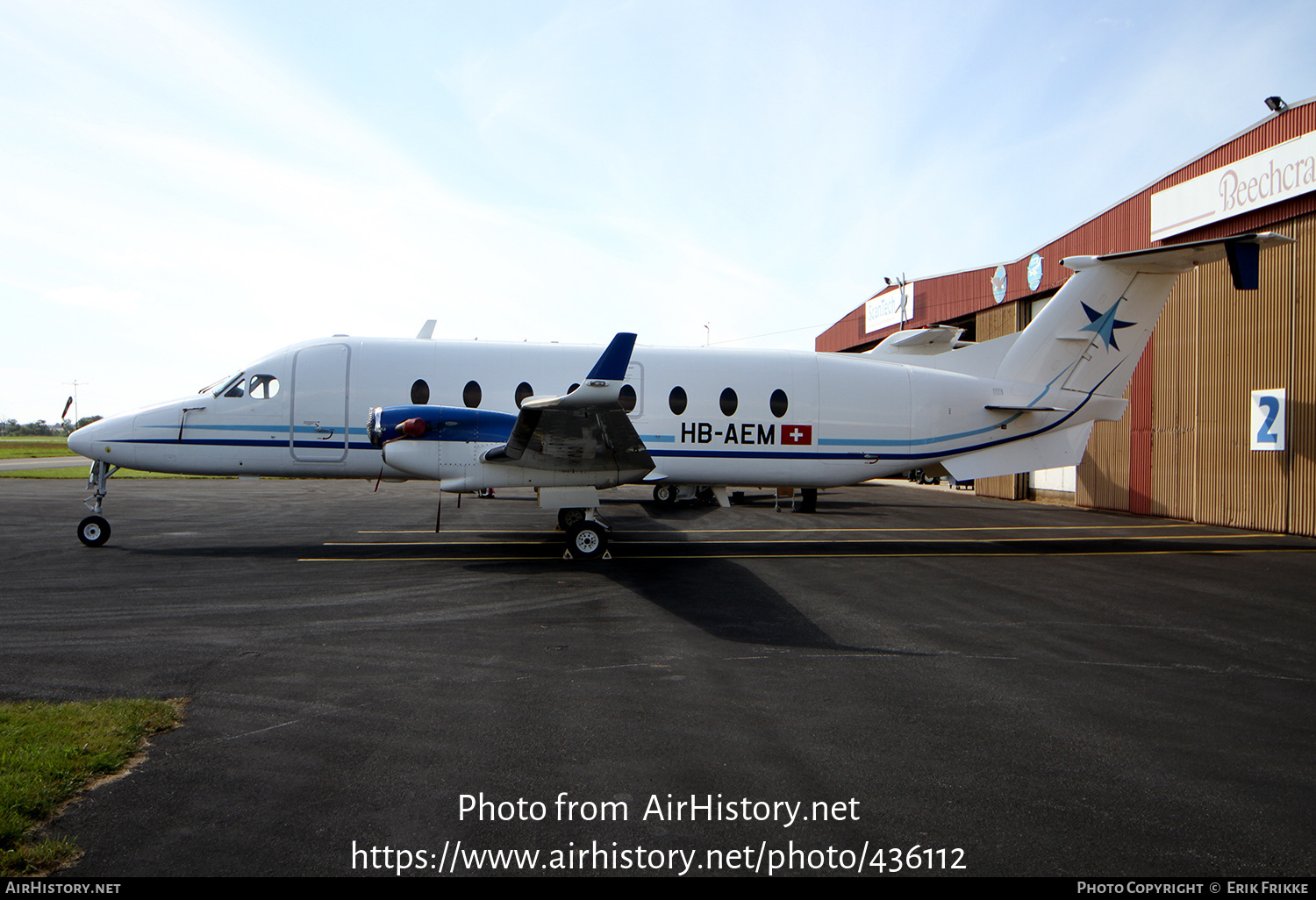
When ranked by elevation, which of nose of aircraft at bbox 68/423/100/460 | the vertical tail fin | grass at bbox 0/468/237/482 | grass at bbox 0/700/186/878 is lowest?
grass at bbox 0/700/186/878

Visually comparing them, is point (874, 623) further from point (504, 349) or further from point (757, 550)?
point (504, 349)

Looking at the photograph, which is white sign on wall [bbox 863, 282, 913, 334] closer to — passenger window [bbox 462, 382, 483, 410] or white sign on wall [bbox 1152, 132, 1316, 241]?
white sign on wall [bbox 1152, 132, 1316, 241]

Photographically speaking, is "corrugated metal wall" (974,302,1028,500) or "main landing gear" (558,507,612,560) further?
"corrugated metal wall" (974,302,1028,500)

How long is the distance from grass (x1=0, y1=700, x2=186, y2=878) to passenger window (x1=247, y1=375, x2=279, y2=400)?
7.91m

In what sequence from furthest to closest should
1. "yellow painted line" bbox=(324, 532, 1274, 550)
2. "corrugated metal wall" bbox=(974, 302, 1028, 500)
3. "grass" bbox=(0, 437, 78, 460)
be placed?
1. "grass" bbox=(0, 437, 78, 460)
2. "corrugated metal wall" bbox=(974, 302, 1028, 500)
3. "yellow painted line" bbox=(324, 532, 1274, 550)

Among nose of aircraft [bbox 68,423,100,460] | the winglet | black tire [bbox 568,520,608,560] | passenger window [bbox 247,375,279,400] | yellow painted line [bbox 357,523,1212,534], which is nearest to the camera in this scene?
the winglet

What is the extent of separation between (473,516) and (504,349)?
5905 millimetres

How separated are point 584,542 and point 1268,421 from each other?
1505 cm

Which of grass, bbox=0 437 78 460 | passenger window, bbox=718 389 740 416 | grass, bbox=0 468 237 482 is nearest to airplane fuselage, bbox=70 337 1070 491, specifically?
passenger window, bbox=718 389 740 416

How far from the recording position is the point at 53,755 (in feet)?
12.7

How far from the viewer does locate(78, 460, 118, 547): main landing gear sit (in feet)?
37.5

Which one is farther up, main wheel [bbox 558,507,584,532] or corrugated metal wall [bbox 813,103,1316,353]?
corrugated metal wall [bbox 813,103,1316,353]

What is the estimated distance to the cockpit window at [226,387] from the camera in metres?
11.9
